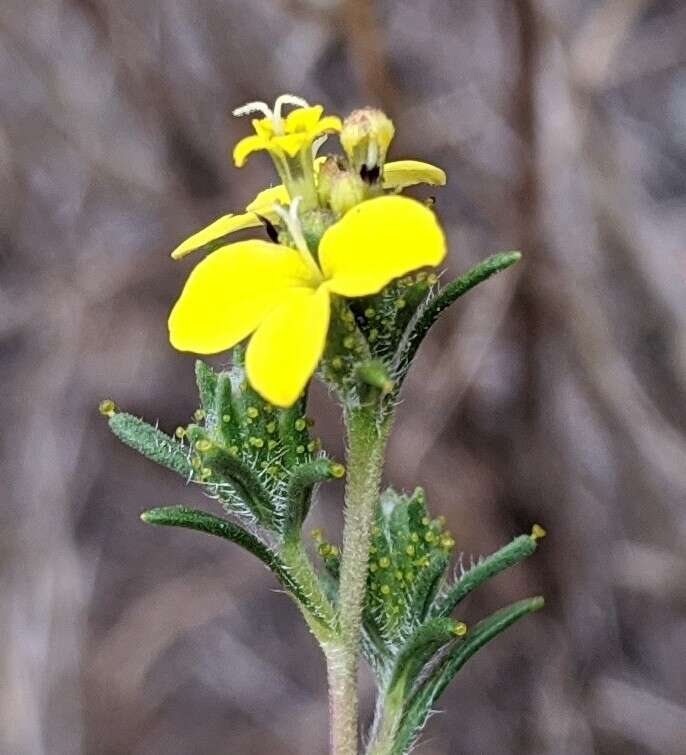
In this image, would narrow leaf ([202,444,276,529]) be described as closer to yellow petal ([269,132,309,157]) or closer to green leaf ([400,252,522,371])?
green leaf ([400,252,522,371])

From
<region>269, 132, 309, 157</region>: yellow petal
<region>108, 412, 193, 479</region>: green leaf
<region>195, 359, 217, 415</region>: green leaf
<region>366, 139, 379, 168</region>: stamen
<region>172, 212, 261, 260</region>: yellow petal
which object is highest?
<region>269, 132, 309, 157</region>: yellow petal

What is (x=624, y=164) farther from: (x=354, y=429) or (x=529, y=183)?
(x=354, y=429)

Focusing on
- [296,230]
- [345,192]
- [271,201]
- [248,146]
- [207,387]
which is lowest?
[207,387]

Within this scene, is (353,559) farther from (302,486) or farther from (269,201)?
(269,201)

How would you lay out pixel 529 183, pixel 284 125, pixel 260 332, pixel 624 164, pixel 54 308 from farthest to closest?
pixel 54 308
pixel 624 164
pixel 529 183
pixel 284 125
pixel 260 332

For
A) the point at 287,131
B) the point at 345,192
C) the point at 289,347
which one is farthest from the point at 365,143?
the point at 289,347

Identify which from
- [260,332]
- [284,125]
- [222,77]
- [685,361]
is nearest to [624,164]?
[685,361]

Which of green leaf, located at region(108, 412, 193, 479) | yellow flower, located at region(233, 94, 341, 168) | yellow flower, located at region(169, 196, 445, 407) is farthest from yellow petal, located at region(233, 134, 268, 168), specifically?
green leaf, located at region(108, 412, 193, 479)
